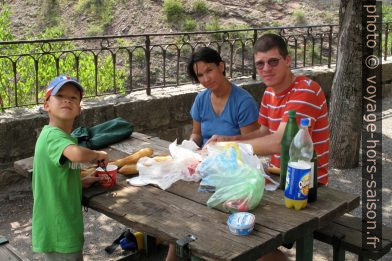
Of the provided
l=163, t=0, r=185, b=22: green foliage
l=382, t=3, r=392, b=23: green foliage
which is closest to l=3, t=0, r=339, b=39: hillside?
l=163, t=0, r=185, b=22: green foliage

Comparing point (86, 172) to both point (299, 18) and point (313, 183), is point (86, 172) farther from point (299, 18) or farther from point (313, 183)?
point (299, 18)

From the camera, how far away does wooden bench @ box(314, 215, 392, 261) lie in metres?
2.86

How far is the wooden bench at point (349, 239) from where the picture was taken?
9.38 ft

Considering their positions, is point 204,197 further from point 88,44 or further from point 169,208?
point 88,44

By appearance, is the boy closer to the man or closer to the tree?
the man

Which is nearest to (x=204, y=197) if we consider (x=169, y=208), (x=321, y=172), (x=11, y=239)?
(x=169, y=208)

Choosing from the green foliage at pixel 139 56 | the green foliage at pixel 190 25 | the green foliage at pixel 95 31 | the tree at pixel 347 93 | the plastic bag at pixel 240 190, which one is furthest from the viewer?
the green foliage at pixel 95 31

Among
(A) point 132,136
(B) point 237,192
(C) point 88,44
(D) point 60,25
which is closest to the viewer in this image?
(B) point 237,192

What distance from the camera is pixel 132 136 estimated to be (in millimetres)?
3898

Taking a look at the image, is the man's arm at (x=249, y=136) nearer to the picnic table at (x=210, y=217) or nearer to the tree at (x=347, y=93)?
the picnic table at (x=210, y=217)

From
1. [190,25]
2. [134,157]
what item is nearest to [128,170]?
[134,157]

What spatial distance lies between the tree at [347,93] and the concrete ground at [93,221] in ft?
0.75

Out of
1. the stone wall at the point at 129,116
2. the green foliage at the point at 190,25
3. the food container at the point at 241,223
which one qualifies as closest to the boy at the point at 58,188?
the food container at the point at 241,223

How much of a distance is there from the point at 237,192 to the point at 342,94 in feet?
12.4
